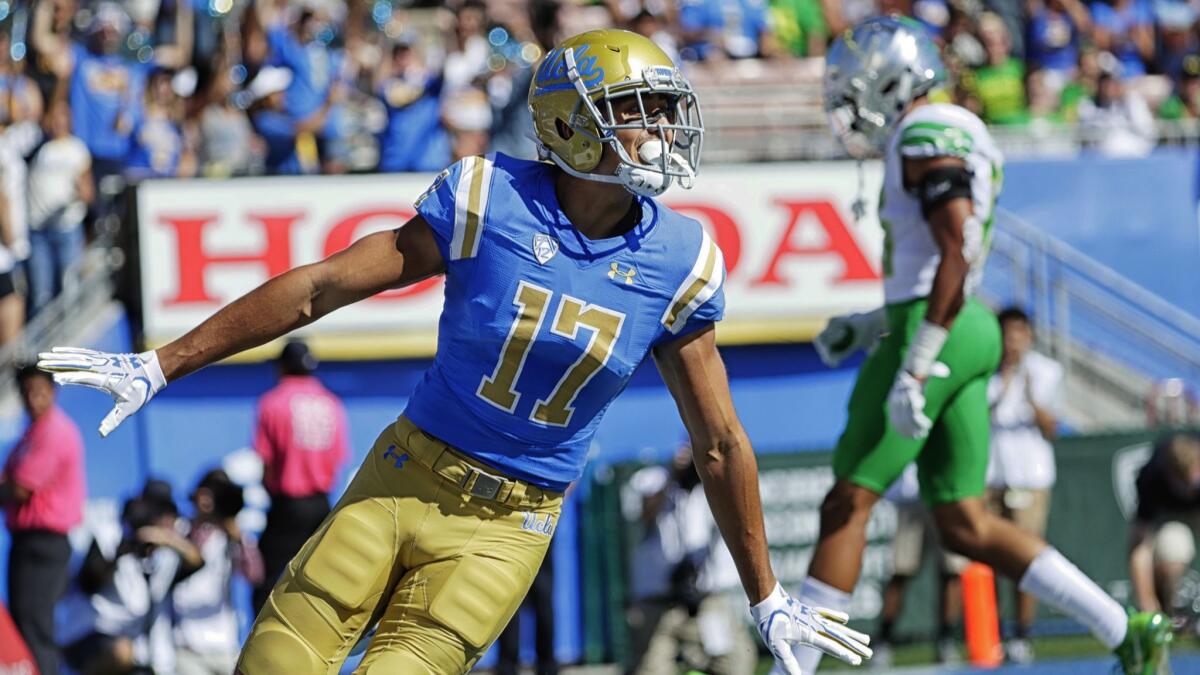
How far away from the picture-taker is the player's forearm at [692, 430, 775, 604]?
4.25m

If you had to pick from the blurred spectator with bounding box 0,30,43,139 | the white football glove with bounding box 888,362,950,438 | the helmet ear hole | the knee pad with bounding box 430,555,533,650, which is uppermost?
the helmet ear hole

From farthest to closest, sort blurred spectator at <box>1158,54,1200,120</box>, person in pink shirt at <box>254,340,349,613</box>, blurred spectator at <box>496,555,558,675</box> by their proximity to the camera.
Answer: blurred spectator at <box>1158,54,1200,120</box>
blurred spectator at <box>496,555,558,675</box>
person in pink shirt at <box>254,340,349,613</box>

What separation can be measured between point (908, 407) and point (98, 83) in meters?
6.84

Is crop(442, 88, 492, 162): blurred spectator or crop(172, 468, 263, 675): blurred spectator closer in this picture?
crop(172, 468, 263, 675): blurred spectator

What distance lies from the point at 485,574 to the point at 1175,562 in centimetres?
640

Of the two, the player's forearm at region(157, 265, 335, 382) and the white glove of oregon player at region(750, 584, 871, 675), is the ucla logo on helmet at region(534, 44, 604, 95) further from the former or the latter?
the white glove of oregon player at region(750, 584, 871, 675)

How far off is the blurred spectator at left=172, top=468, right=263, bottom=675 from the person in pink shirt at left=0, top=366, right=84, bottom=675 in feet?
1.90

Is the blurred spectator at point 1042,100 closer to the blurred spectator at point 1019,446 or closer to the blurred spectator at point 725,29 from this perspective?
the blurred spectator at point 725,29

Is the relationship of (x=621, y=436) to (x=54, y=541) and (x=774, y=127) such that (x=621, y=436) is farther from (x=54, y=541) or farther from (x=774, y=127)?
(x=54, y=541)

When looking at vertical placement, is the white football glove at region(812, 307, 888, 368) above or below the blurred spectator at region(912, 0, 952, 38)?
above

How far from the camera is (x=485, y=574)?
13.5 feet

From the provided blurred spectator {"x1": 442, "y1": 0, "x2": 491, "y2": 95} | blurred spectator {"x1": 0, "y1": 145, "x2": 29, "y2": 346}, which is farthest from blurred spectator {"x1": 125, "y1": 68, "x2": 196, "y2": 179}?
blurred spectator {"x1": 442, "y1": 0, "x2": 491, "y2": 95}

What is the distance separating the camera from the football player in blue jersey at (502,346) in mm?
3980

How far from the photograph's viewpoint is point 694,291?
4133 mm
